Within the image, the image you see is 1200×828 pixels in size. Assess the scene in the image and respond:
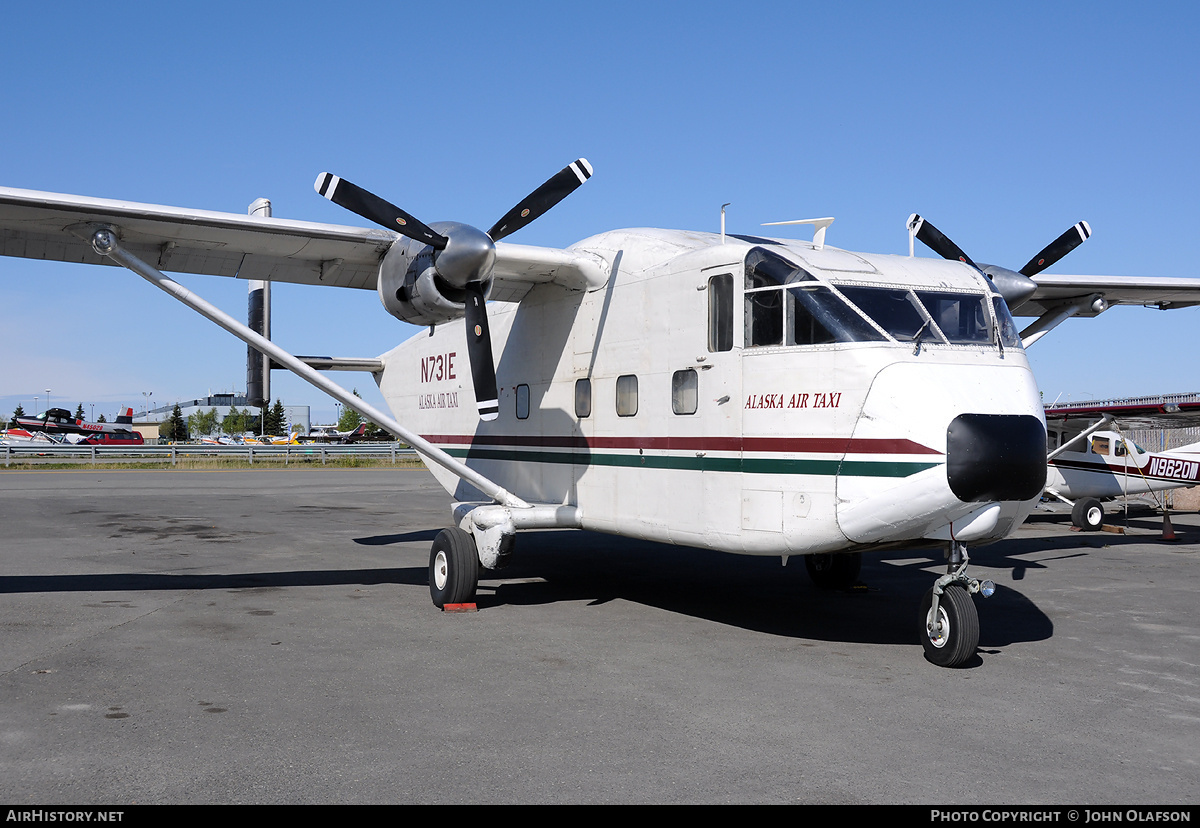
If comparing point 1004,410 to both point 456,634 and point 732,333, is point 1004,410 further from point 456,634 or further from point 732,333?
point 456,634

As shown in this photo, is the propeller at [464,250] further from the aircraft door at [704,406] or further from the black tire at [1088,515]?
the black tire at [1088,515]

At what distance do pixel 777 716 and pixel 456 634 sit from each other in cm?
350

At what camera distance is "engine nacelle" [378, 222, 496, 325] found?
909 cm

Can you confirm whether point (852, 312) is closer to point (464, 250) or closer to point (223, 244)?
point (464, 250)

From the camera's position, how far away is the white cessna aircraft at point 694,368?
22.8 feet

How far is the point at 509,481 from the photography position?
36.9 feet

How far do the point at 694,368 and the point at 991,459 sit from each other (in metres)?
2.74

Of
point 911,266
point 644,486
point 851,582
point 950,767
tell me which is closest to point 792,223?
point 911,266

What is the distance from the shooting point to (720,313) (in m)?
8.12

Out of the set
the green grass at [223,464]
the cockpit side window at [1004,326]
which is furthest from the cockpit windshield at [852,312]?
the green grass at [223,464]

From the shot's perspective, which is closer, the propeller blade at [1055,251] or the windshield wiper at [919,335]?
the windshield wiper at [919,335]

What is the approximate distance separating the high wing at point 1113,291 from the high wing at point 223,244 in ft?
20.9

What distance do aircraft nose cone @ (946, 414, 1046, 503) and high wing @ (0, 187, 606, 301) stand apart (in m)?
4.31

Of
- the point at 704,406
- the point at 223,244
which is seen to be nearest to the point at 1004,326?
the point at 704,406
